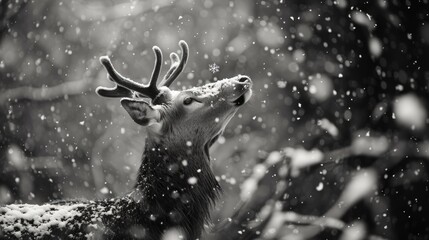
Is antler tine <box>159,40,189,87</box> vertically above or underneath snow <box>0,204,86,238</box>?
above

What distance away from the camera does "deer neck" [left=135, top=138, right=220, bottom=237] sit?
2826 mm

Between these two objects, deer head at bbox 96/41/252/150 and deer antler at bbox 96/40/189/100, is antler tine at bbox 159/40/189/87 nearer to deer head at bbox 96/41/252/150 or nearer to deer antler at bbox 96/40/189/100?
deer antler at bbox 96/40/189/100

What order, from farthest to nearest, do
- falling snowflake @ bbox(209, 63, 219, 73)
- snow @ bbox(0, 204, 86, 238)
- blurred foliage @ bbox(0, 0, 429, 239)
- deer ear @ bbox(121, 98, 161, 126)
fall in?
falling snowflake @ bbox(209, 63, 219, 73) → blurred foliage @ bbox(0, 0, 429, 239) → deer ear @ bbox(121, 98, 161, 126) → snow @ bbox(0, 204, 86, 238)

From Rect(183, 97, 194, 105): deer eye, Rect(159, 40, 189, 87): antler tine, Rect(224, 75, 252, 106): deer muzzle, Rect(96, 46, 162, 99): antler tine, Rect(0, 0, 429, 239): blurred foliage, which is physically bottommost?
Rect(224, 75, 252, 106): deer muzzle

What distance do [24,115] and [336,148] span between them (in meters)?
3.14

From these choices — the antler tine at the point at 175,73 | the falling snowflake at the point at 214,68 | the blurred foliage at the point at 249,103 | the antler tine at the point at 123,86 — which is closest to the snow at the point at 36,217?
the antler tine at the point at 123,86

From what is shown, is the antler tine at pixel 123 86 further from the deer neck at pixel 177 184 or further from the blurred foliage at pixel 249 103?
Answer: the blurred foliage at pixel 249 103

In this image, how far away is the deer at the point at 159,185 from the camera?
8.87 ft

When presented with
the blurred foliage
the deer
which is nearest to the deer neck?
the deer

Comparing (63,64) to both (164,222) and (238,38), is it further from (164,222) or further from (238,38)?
(164,222)

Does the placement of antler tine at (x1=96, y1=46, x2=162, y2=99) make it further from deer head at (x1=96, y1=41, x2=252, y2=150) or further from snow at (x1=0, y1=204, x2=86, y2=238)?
snow at (x1=0, y1=204, x2=86, y2=238)

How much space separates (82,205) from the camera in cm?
282

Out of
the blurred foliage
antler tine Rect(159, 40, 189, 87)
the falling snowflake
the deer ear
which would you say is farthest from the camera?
the falling snowflake

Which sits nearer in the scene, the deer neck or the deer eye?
the deer neck
